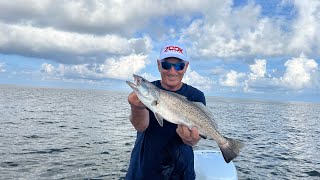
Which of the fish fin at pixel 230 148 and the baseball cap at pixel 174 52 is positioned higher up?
the baseball cap at pixel 174 52


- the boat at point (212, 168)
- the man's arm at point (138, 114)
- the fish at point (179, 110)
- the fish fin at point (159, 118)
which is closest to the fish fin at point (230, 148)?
the fish at point (179, 110)

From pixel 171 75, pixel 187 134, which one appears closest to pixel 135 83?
pixel 171 75

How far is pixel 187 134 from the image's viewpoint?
5688mm

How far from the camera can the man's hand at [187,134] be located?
570cm

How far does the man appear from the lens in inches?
233

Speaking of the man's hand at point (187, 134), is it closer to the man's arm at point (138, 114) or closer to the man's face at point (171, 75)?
the man's arm at point (138, 114)

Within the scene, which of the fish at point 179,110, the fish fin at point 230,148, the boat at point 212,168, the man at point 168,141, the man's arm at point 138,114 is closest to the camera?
the man's arm at point 138,114

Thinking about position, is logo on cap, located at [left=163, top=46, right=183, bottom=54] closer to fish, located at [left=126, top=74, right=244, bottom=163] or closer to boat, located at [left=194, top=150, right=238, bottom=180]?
fish, located at [left=126, top=74, right=244, bottom=163]

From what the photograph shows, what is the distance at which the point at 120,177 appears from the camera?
1608 cm

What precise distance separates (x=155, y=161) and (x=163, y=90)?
131 cm

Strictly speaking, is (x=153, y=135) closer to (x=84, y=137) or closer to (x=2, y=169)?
(x=2, y=169)

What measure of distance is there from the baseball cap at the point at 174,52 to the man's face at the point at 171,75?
0.27ft

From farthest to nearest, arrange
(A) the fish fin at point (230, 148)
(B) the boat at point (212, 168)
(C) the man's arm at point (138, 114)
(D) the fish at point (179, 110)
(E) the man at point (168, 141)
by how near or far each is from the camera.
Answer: (B) the boat at point (212, 168)
(A) the fish fin at point (230, 148)
(E) the man at point (168, 141)
(D) the fish at point (179, 110)
(C) the man's arm at point (138, 114)

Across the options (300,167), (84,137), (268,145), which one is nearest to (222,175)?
(300,167)
